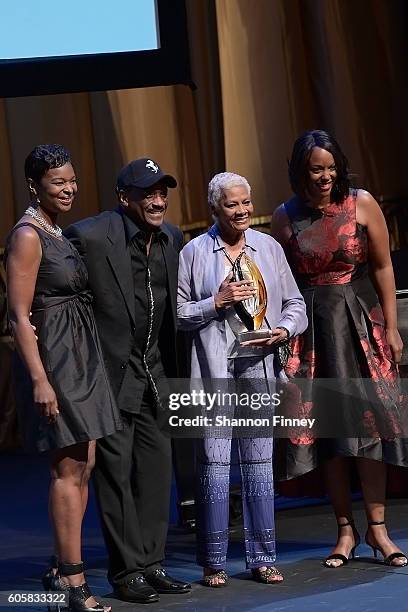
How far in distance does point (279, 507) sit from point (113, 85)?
2394 mm

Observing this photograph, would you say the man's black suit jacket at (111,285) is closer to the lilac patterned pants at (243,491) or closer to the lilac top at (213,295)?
the lilac top at (213,295)

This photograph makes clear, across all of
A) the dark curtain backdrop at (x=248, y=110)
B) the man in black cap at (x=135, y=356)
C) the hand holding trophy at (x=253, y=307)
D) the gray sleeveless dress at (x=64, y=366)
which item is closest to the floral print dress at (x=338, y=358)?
the hand holding trophy at (x=253, y=307)

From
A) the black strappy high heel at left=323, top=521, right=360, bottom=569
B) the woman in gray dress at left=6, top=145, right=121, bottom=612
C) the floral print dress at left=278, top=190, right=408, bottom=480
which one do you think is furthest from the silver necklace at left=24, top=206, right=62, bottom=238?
the black strappy high heel at left=323, top=521, right=360, bottom=569

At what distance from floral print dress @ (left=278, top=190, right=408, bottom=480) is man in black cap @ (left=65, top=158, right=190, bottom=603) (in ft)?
1.60

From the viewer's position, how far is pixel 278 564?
455 centimetres

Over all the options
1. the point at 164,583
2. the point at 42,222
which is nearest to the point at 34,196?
the point at 42,222

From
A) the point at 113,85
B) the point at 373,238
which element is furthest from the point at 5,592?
the point at 113,85

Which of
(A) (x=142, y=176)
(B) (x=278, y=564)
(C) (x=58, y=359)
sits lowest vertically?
(B) (x=278, y=564)

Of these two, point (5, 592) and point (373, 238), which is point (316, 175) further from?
point (5, 592)

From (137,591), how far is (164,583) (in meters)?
0.13

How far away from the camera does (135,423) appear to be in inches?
166

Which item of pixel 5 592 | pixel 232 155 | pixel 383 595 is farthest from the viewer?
pixel 232 155

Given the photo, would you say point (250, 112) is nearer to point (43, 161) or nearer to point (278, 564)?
point (278, 564)

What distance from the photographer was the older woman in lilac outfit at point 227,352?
13.9 ft
